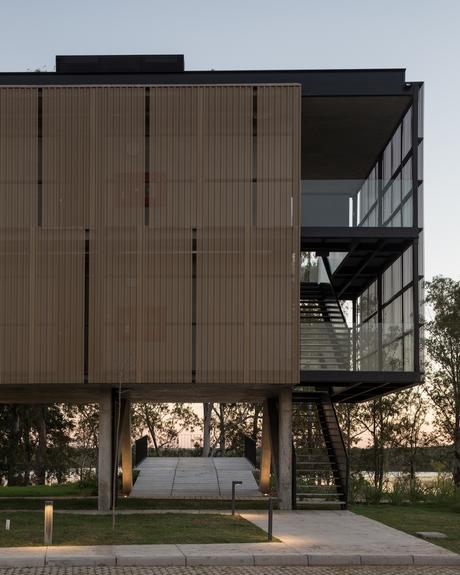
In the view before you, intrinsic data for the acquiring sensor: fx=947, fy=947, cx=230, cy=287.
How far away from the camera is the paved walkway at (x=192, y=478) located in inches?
1296

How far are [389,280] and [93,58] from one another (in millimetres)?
11484

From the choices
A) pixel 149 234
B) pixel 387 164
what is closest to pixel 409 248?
pixel 387 164

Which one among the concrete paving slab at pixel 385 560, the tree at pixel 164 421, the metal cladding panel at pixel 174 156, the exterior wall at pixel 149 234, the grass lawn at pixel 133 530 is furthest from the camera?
the tree at pixel 164 421

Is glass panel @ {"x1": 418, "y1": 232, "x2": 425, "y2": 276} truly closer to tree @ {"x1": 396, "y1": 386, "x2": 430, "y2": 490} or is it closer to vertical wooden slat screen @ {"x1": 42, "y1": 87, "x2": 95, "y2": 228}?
vertical wooden slat screen @ {"x1": 42, "y1": 87, "x2": 95, "y2": 228}

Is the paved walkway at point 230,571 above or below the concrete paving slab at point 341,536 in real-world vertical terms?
above

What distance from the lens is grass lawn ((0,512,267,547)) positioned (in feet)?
57.5

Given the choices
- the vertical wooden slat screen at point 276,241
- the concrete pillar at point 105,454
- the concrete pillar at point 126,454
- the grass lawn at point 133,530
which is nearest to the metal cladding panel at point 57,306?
the concrete pillar at point 105,454

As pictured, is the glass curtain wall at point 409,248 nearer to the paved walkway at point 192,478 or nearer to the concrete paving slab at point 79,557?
the paved walkway at point 192,478

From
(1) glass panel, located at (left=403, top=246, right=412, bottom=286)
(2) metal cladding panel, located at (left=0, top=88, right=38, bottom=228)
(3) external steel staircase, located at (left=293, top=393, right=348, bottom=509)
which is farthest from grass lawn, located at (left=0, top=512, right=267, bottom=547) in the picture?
(1) glass panel, located at (left=403, top=246, right=412, bottom=286)

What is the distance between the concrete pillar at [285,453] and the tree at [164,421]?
121 feet

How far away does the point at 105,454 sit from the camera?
2598 centimetres

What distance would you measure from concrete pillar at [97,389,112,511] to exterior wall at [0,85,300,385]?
147 centimetres

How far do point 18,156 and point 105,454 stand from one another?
27.9 ft

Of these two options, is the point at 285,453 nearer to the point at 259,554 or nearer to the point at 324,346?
the point at 324,346
